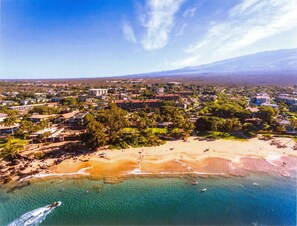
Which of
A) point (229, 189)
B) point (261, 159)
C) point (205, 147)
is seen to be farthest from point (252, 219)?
point (205, 147)

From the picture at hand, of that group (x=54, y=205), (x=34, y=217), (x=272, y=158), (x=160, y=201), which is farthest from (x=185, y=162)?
(x=34, y=217)

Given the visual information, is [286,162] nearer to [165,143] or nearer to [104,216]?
[165,143]

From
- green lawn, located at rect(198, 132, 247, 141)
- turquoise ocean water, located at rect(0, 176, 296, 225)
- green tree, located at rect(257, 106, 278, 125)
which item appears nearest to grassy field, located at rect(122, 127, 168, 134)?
green lawn, located at rect(198, 132, 247, 141)

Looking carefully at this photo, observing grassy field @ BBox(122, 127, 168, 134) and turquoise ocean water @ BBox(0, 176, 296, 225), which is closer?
turquoise ocean water @ BBox(0, 176, 296, 225)

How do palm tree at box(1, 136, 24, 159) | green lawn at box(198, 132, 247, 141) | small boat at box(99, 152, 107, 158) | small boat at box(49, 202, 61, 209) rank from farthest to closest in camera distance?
green lawn at box(198, 132, 247, 141) < small boat at box(99, 152, 107, 158) < palm tree at box(1, 136, 24, 159) < small boat at box(49, 202, 61, 209)

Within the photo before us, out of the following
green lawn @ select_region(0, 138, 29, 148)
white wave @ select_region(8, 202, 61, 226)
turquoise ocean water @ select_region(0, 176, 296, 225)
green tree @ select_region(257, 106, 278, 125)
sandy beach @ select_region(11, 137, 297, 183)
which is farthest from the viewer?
green tree @ select_region(257, 106, 278, 125)

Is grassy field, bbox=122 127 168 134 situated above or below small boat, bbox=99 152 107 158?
above

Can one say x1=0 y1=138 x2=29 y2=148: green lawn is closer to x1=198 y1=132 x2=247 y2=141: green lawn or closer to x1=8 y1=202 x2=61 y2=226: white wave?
x1=8 y1=202 x2=61 y2=226: white wave
